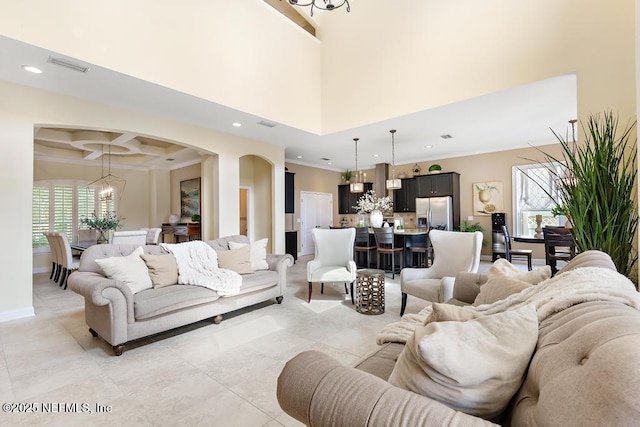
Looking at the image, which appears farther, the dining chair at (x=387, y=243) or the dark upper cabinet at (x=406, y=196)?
Result: the dark upper cabinet at (x=406, y=196)

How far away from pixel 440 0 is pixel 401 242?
4063mm

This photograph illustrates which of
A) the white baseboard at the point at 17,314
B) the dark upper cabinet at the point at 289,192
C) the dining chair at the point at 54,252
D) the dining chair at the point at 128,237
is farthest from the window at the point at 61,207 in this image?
the dark upper cabinet at the point at 289,192

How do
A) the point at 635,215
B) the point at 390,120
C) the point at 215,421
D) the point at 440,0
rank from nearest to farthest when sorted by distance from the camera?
the point at 215,421
the point at 635,215
the point at 440,0
the point at 390,120

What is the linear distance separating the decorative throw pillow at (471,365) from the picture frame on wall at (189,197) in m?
8.38

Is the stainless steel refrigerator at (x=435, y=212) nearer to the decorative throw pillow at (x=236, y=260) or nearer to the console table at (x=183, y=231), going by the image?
the decorative throw pillow at (x=236, y=260)

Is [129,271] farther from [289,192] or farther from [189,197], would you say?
[189,197]

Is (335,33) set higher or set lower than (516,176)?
higher

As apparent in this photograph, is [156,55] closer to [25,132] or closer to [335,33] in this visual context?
[25,132]

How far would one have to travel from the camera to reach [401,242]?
19.5 feet

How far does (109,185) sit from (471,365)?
975cm

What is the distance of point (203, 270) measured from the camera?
3.51 meters

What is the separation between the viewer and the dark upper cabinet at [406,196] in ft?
27.7

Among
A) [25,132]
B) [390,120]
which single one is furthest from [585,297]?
[25,132]

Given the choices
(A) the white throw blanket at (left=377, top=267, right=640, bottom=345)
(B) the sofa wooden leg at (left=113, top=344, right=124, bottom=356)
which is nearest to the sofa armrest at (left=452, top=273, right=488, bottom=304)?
(A) the white throw blanket at (left=377, top=267, right=640, bottom=345)
